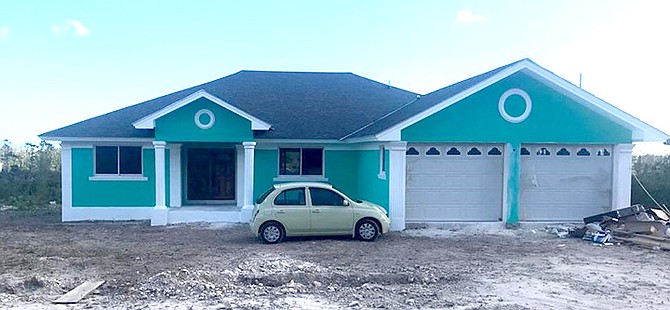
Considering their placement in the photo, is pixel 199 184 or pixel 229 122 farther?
pixel 199 184

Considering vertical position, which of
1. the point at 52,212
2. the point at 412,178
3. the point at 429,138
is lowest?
the point at 52,212

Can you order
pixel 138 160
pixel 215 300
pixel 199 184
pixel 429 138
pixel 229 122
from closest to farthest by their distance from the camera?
pixel 215 300
pixel 429 138
pixel 229 122
pixel 138 160
pixel 199 184

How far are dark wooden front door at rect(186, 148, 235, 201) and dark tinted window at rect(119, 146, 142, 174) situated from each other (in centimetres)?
175

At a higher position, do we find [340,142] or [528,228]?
[340,142]

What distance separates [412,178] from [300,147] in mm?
4833

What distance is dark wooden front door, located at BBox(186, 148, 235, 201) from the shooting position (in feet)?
63.1

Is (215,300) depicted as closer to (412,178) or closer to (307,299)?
(307,299)

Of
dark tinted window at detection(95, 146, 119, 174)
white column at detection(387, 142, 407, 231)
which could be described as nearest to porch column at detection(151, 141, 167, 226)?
dark tinted window at detection(95, 146, 119, 174)

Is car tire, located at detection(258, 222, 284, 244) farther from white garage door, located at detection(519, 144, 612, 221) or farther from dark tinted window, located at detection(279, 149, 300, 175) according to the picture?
white garage door, located at detection(519, 144, 612, 221)

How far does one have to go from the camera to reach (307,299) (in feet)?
26.4

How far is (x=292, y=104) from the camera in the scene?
21.0 m

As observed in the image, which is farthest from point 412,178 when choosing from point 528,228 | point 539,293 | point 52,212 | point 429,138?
point 52,212

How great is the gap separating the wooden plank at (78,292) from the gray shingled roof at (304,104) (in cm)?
913

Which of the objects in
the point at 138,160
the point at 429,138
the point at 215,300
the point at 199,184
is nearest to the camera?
the point at 215,300
